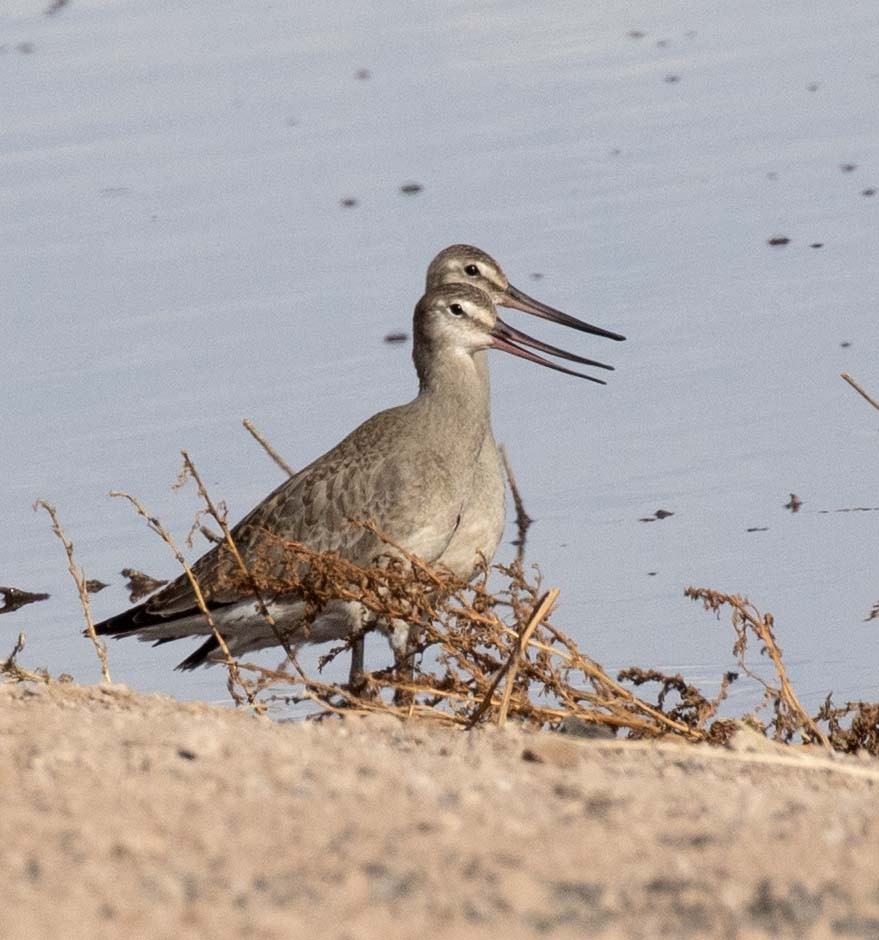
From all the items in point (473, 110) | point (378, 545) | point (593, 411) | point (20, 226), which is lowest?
point (378, 545)

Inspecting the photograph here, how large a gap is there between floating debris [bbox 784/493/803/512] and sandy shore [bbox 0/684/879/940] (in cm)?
407

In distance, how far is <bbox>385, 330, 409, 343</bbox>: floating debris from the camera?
11.3m

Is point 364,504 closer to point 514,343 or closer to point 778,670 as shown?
point 514,343

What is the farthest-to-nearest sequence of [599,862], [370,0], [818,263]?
1. [370,0]
2. [818,263]
3. [599,862]

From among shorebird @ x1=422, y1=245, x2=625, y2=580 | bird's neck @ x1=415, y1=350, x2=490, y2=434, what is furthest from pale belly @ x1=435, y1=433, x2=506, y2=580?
bird's neck @ x1=415, y1=350, x2=490, y2=434

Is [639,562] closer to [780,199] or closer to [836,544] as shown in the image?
[836,544]

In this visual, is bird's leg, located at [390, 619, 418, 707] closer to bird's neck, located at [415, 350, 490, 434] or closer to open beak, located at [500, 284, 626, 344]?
bird's neck, located at [415, 350, 490, 434]

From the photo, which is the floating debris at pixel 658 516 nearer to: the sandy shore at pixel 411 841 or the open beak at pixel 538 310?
Answer: the open beak at pixel 538 310

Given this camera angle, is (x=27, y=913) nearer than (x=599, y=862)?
Yes

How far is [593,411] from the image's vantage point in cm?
1050

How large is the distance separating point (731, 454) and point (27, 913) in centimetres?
660

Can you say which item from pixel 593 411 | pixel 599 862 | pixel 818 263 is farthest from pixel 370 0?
pixel 599 862

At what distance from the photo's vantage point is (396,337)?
11.3m

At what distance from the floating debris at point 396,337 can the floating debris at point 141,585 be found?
8.20 feet
